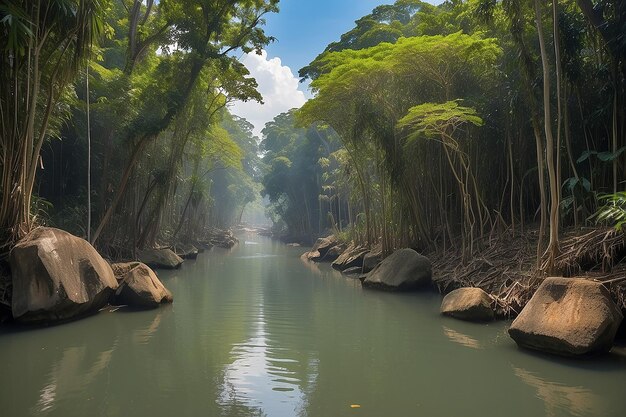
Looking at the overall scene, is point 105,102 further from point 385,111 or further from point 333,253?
point 333,253

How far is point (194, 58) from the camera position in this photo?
13.0 metres

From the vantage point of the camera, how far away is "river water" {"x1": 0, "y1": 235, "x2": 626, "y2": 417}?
395 cm

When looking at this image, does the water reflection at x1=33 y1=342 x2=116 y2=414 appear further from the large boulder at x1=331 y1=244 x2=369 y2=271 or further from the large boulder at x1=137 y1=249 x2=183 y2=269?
the large boulder at x1=331 y1=244 x2=369 y2=271

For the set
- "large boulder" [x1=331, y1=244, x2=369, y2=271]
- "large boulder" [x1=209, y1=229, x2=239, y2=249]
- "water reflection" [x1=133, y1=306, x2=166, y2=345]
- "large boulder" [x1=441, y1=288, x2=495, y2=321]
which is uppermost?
"large boulder" [x1=209, y1=229, x2=239, y2=249]

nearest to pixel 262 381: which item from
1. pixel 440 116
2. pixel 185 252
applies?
pixel 440 116

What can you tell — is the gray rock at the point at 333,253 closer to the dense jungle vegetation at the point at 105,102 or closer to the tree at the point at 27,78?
the dense jungle vegetation at the point at 105,102

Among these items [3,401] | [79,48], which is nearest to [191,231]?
[79,48]

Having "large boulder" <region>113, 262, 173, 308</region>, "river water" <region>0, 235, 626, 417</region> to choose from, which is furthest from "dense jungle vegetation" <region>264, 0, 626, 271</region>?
"large boulder" <region>113, 262, 173, 308</region>

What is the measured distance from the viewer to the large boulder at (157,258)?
603 inches

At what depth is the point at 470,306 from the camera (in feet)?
24.5

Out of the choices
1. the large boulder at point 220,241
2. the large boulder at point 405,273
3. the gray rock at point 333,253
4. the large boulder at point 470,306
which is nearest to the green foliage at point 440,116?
the large boulder at point 405,273

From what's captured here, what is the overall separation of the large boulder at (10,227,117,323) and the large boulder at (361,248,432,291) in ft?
21.8

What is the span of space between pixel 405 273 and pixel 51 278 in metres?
7.57

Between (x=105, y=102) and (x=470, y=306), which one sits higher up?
(x=105, y=102)
